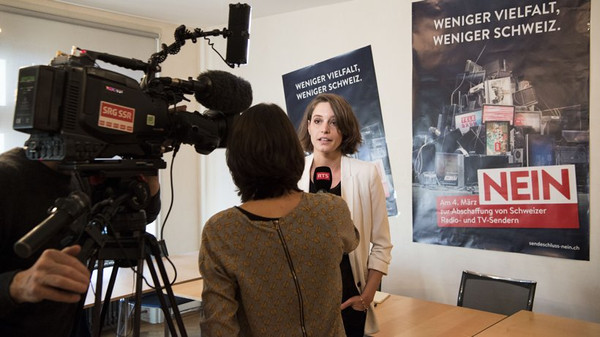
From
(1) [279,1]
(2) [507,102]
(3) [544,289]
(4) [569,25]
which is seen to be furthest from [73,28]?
(3) [544,289]

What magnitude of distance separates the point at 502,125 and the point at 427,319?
63.0 inches

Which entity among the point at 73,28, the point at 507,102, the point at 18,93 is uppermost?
the point at 73,28

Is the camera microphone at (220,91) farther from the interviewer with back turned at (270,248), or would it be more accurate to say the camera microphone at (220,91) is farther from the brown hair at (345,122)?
the brown hair at (345,122)

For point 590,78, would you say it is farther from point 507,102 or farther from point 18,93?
point 18,93

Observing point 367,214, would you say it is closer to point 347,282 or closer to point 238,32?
point 347,282

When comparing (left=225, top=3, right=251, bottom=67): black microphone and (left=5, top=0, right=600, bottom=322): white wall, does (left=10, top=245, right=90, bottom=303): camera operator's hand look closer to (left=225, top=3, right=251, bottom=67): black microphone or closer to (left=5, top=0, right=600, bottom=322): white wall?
(left=225, top=3, right=251, bottom=67): black microphone

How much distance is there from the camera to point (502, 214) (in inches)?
141

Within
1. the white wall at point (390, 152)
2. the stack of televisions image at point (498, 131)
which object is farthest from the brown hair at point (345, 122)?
the white wall at point (390, 152)

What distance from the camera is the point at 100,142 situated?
1090 mm

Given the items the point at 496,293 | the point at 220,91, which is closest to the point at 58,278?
the point at 220,91

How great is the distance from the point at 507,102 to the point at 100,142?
307cm

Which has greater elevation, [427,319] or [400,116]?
[400,116]

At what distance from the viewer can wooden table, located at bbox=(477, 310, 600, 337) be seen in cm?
226

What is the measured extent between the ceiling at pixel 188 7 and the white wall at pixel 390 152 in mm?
96
